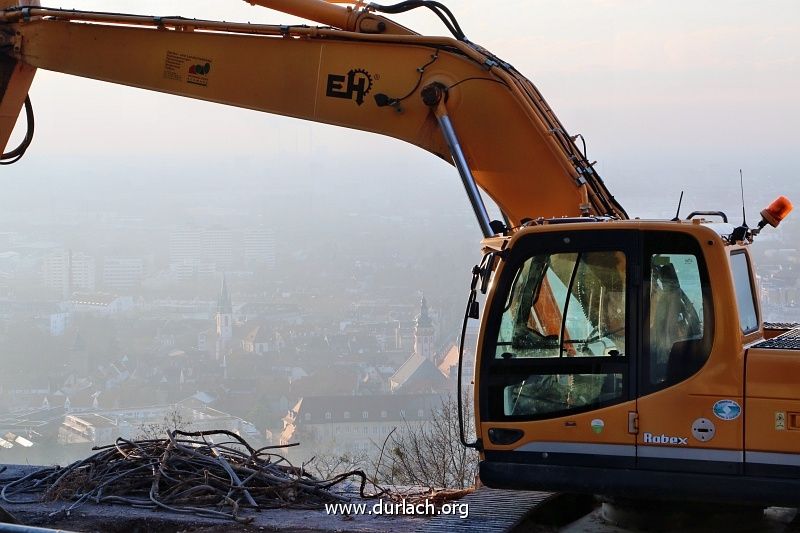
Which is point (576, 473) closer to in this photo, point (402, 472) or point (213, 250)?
point (402, 472)

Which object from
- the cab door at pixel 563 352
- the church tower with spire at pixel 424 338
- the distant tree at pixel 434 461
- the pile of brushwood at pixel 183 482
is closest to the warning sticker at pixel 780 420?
the cab door at pixel 563 352

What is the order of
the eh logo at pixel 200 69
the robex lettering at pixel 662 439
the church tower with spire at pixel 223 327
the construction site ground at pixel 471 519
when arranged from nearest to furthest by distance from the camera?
1. the robex lettering at pixel 662 439
2. the construction site ground at pixel 471 519
3. the eh logo at pixel 200 69
4. the church tower with spire at pixel 223 327

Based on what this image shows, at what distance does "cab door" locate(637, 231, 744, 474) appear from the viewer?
676 centimetres

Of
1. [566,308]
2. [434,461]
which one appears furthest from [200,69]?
[434,461]

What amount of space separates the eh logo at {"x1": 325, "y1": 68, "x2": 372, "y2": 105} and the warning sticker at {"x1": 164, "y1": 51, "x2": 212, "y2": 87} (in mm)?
1086

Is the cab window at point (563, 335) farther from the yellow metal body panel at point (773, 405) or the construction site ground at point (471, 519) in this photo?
the construction site ground at point (471, 519)

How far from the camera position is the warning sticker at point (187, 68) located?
9.16 m

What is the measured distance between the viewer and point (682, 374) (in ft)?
22.4

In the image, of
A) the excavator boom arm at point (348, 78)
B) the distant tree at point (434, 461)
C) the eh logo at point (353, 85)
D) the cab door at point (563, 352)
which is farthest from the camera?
the distant tree at point (434, 461)

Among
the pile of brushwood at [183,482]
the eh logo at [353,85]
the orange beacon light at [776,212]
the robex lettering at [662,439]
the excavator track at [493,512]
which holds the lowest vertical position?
the pile of brushwood at [183,482]

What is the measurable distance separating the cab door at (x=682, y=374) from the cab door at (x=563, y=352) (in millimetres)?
99

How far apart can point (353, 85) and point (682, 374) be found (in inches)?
144

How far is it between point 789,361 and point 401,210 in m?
51.7

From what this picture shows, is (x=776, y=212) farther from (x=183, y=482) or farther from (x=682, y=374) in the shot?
(x=183, y=482)
